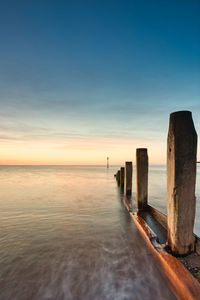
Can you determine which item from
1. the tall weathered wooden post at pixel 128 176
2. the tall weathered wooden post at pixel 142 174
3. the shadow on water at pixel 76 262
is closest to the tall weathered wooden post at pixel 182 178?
the shadow on water at pixel 76 262

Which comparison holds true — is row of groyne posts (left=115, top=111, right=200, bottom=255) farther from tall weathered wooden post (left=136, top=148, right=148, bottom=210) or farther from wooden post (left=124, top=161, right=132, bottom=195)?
wooden post (left=124, top=161, right=132, bottom=195)

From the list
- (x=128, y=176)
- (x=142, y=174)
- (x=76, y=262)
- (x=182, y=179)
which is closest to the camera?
(x=182, y=179)

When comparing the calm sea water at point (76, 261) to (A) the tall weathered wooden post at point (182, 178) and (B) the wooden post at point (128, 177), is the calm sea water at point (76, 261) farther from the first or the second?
(B) the wooden post at point (128, 177)

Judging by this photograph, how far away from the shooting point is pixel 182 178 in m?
2.69

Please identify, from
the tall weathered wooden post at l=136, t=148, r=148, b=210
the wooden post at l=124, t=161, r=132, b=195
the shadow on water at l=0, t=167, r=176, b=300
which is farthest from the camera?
the wooden post at l=124, t=161, r=132, b=195

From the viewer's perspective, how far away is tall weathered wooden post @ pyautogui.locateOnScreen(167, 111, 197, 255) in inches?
106

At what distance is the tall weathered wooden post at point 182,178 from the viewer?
2.69 meters

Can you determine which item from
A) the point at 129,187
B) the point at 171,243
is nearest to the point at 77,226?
the point at 171,243

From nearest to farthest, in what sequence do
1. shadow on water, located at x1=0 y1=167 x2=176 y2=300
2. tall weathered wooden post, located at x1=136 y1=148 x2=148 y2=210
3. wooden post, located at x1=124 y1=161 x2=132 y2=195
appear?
shadow on water, located at x1=0 y1=167 x2=176 y2=300, tall weathered wooden post, located at x1=136 y1=148 x2=148 y2=210, wooden post, located at x1=124 y1=161 x2=132 y2=195

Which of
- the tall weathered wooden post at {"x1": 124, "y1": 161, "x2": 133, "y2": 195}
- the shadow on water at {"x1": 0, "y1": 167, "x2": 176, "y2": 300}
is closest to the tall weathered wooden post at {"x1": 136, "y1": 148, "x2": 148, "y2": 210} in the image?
the shadow on water at {"x1": 0, "y1": 167, "x2": 176, "y2": 300}

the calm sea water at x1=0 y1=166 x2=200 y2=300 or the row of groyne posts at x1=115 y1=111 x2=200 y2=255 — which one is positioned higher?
the row of groyne posts at x1=115 y1=111 x2=200 y2=255

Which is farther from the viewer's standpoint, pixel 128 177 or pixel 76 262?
pixel 128 177

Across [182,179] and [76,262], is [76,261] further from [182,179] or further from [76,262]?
[182,179]

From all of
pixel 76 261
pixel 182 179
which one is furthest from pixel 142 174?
pixel 76 261
